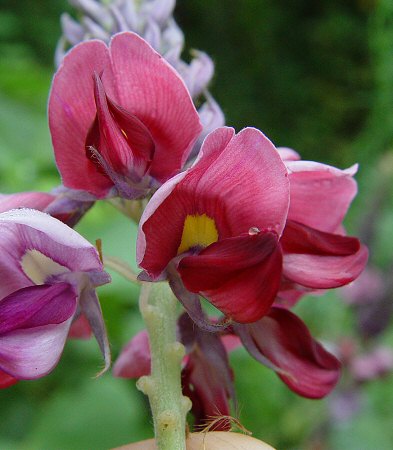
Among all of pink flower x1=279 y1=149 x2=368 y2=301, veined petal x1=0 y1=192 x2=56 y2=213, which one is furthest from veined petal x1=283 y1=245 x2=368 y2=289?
veined petal x1=0 y1=192 x2=56 y2=213

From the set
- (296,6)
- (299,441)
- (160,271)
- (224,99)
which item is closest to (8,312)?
(160,271)

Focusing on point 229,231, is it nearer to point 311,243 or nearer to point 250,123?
point 311,243

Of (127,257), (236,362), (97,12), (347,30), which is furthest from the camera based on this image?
(347,30)

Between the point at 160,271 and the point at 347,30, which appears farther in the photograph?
the point at 347,30

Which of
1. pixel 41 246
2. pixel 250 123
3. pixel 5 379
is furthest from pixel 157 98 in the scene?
pixel 250 123

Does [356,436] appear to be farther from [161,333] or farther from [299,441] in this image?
[161,333]

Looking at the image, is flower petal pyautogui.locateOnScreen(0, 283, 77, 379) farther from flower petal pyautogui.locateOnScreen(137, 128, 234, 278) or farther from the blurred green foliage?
the blurred green foliage
